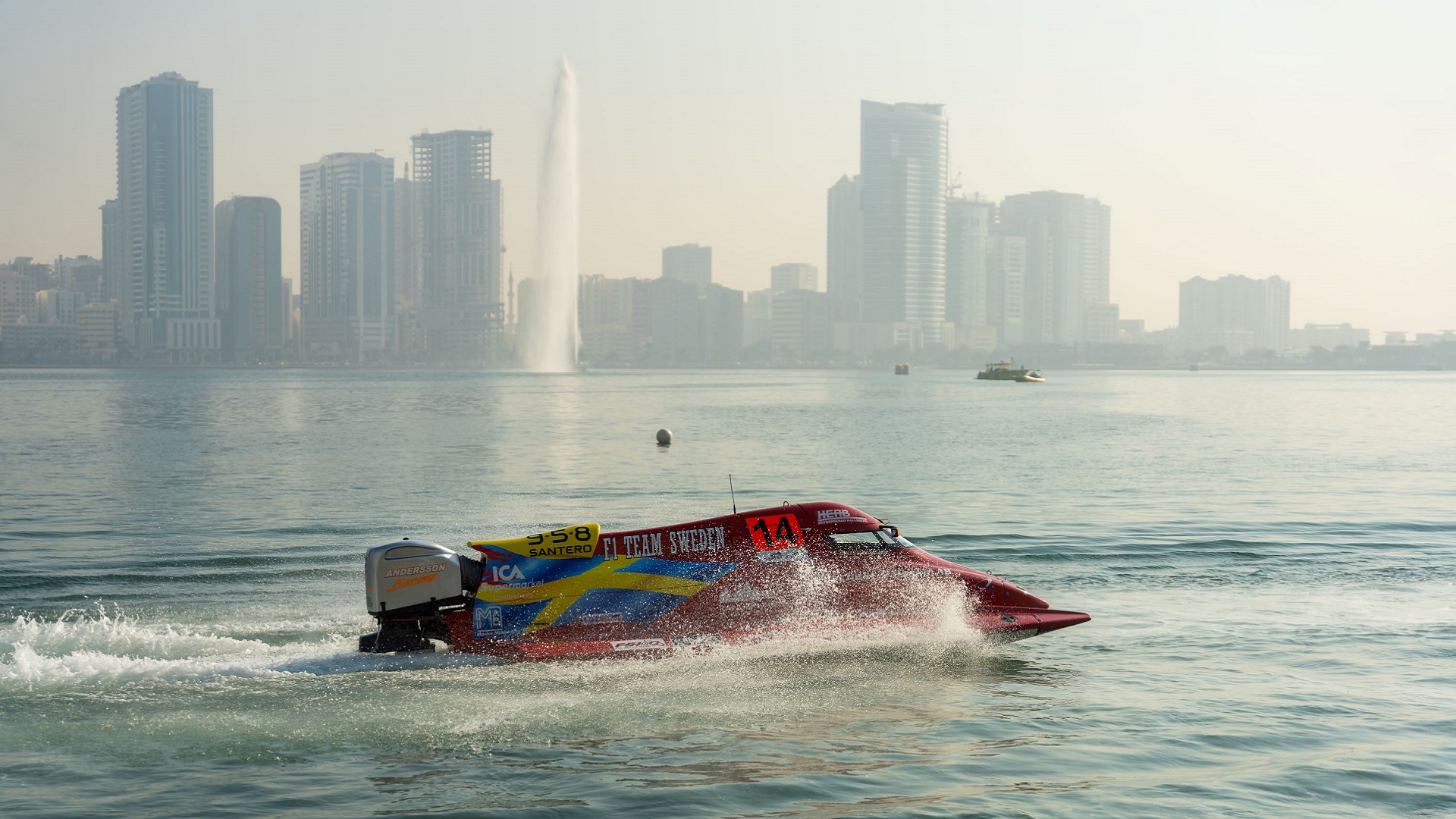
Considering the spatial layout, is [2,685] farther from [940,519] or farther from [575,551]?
[940,519]

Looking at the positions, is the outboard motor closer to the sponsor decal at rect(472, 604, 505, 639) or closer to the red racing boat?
the red racing boat

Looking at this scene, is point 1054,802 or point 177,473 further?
point 177,473

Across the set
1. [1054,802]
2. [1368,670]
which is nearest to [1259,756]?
[1054,802]

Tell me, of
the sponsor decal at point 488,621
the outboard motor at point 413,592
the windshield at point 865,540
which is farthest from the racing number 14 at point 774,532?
the outboard motor at point 413,592

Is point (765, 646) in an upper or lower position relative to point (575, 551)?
lower

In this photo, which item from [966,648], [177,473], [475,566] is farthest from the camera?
[177,473]

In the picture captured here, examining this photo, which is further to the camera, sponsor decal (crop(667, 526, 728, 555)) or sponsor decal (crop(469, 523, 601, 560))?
sponsor decal (crop(667, 526, 728, 555))

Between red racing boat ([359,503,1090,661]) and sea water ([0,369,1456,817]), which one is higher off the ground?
red racing boat ([359,503,1090,661])

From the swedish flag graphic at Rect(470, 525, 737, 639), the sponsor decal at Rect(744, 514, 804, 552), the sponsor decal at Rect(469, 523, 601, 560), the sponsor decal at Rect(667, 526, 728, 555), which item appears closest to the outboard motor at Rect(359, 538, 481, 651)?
the swedish flag graphic at Rect(470, 525, 737, 639)

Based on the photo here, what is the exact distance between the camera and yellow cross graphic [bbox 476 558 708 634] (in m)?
15.1

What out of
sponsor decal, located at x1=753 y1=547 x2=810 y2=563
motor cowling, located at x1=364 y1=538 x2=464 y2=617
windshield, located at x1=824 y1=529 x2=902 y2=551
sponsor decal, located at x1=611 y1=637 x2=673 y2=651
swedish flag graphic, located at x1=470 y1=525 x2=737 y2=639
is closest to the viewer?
motor cowling, located at x1=364 y1=538 x2=464 y2=617

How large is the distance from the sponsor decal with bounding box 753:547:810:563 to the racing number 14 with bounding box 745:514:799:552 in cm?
5

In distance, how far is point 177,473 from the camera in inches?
1699

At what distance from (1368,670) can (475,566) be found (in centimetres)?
1118
